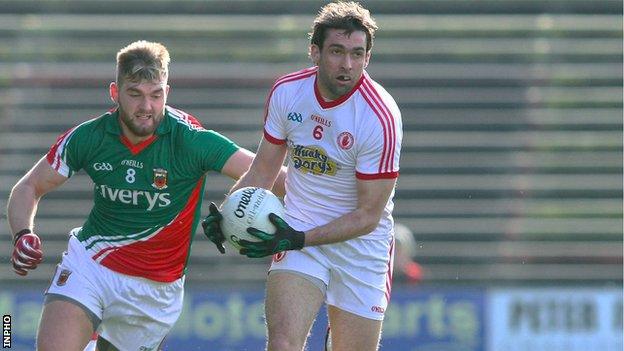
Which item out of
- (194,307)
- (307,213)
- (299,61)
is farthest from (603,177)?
(307,213)

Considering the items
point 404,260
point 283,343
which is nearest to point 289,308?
point 283,343

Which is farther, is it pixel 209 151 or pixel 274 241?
pixel 209 151

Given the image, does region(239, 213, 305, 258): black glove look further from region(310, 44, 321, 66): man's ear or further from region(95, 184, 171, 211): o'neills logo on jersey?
region(310, 44, 321, 66): man's ear

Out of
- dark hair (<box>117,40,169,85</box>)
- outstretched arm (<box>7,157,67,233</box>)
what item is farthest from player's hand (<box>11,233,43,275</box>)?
dark hair (<box>117,40,169,85</box>)

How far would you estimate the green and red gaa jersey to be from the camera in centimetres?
627

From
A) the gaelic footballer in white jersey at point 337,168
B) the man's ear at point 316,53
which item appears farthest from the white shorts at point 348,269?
the man's ear at point 316,53

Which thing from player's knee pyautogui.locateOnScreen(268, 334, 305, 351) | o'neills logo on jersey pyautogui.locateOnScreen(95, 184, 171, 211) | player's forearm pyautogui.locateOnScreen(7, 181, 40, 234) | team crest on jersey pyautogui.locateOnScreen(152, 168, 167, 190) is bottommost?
player's knee pyautogui.locateOnScreen(268, 334, 305, 351)

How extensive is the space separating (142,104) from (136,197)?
0.47 metres

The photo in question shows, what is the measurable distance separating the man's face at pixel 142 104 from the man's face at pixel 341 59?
0.79 meters

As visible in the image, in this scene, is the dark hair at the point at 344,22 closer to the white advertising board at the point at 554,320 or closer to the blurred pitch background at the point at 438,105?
the white advertising board at the point at 554,320

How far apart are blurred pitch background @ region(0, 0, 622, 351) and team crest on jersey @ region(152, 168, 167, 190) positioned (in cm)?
866

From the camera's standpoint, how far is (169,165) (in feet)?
20.6

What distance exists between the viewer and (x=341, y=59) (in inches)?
233

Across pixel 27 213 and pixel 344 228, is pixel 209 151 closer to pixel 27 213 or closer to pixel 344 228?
pixel 344 228
